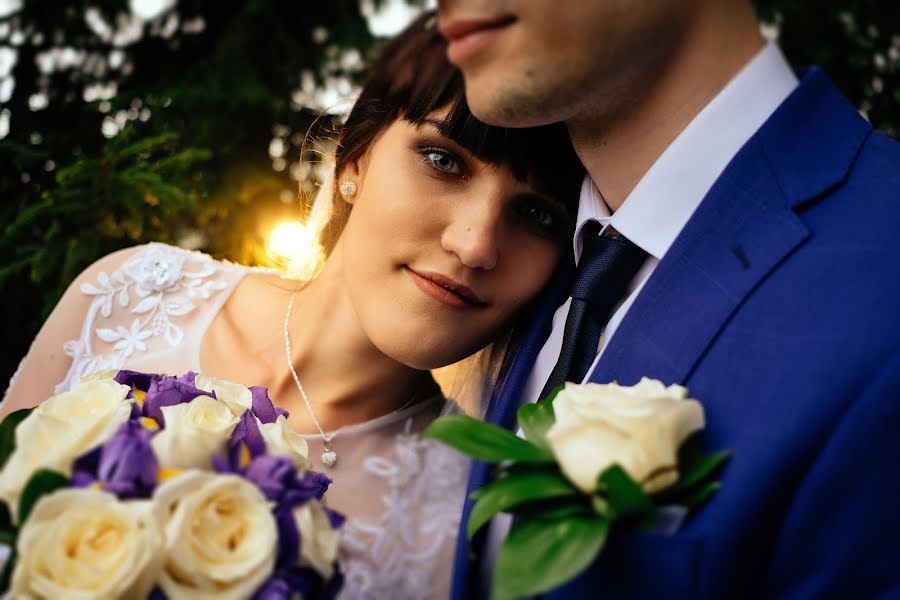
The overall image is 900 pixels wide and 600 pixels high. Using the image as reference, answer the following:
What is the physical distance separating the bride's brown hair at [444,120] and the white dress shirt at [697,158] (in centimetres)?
34

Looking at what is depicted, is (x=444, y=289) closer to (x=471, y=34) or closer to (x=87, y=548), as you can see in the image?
(x=471, y=34)

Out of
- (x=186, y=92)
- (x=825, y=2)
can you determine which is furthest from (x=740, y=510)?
(x=825, y=2)

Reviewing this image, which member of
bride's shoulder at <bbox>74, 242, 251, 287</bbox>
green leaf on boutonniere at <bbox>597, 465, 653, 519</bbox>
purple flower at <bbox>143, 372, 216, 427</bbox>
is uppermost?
green leaf on boutonniere at <bbox>597, 465, 653, 519</bbox>

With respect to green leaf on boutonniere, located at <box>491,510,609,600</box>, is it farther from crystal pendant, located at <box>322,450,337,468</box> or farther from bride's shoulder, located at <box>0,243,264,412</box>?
bride's shoulder, located at <box>0,243,264,412</box>

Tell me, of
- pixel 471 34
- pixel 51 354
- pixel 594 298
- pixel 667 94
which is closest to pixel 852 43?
pixel 667 94

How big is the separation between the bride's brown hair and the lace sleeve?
1.20 m

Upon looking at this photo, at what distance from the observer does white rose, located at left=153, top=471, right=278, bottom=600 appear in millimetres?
1129

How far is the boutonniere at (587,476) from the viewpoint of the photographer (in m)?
1.16

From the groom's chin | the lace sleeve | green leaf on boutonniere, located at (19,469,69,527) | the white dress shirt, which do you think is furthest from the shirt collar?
the lace sleeve

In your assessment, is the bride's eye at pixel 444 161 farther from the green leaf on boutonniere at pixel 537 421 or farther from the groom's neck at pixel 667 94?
the green leaf on boutonniere at pixel 537 421

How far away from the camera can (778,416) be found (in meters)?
1.33

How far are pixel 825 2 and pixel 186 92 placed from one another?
12.1 feet

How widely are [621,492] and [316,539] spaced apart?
0.51 m

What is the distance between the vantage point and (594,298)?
1.87m
